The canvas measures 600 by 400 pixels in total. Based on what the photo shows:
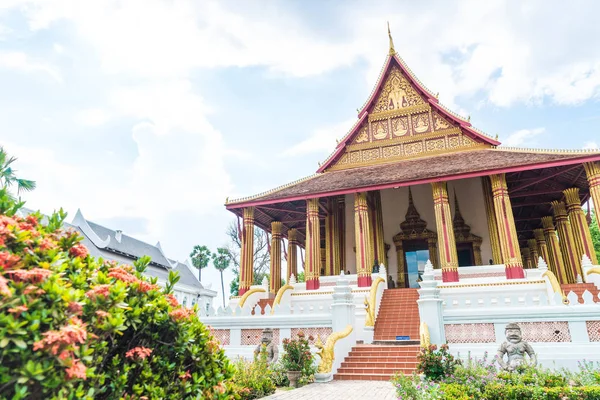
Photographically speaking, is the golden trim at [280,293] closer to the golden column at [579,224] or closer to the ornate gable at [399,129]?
the ornate gable at [399,129]

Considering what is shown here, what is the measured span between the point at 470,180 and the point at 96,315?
60.7 feet

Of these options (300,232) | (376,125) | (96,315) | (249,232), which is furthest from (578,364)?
(300,232)

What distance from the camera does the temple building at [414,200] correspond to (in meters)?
15.0

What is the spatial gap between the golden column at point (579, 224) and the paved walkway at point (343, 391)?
1233 cm

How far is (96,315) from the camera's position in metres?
2.80

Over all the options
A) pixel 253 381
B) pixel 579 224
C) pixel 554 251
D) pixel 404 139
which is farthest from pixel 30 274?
pixel 554 251

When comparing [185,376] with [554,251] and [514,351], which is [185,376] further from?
[554,251]

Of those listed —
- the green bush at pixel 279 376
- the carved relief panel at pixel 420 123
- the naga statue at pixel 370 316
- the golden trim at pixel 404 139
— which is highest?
the carved relief panel at pixel 420 123

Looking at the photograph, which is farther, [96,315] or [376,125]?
[376,125]

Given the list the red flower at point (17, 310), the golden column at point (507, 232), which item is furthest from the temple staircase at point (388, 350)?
the red flower at point (17, 310)

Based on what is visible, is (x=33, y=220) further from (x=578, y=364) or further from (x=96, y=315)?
(x=578, y=364)

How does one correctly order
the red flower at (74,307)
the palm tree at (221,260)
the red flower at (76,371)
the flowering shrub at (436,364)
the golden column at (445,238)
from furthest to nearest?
the palm tree at (221,260) < the golden column at (445,238) < the flowering shrub at (436,364) < the red flower at (74,307) < the red flower at (76,371)

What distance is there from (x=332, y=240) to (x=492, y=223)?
23.2ft

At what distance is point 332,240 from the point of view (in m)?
19.1
